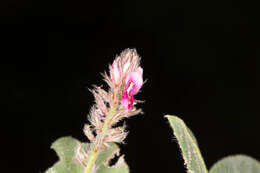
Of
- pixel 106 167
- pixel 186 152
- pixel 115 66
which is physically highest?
pixel 115 66

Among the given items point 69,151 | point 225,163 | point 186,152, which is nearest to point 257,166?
point 225,163

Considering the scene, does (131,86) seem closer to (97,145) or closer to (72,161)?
(97,145)

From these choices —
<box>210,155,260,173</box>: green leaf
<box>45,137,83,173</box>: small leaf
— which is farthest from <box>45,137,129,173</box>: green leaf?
<box>210,155,260,173</box>: green leaf

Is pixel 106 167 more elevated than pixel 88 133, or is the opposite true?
pixel 88 133

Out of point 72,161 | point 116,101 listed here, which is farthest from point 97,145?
point 72,161

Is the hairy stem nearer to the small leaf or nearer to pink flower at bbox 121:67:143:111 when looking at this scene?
pink flower at bbox 121:67:143:111

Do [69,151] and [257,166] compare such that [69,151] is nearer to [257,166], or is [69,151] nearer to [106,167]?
[106,167]

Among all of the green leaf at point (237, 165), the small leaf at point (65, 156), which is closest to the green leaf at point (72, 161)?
the small leaf at point (65, 156)

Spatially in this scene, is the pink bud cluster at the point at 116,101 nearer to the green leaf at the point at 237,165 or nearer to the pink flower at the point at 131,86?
the pink flower at the point at 131,86

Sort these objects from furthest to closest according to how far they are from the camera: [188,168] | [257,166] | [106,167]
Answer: [106,167] < [257,166] < [188,168]
